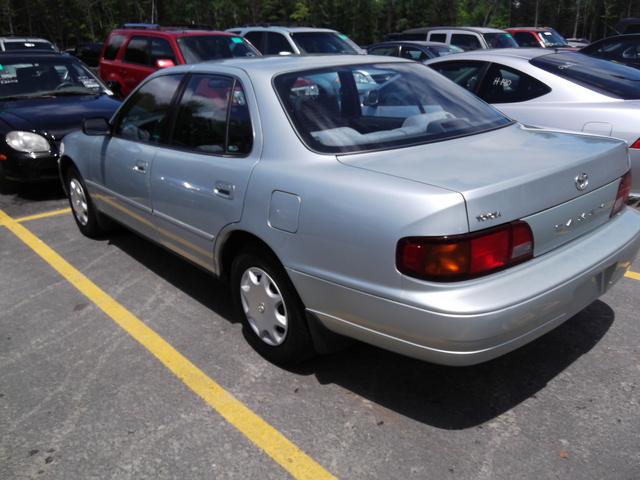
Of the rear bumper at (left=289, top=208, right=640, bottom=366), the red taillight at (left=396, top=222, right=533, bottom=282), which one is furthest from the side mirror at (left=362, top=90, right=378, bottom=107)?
the red taillight at (left=396, top=222, right=533, bottom=282)

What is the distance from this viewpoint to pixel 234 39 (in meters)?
10.6

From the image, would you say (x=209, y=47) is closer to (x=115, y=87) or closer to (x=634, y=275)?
(x=115, y=87)

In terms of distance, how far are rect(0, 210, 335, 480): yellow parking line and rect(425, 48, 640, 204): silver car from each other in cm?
369

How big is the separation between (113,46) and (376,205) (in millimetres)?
11003

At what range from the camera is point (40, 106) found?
7336 mm

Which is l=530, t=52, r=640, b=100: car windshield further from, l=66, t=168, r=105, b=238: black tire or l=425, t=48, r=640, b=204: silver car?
l=66, t=168, r=105, b=238: black tire

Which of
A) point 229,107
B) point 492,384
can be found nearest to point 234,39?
point 229,107

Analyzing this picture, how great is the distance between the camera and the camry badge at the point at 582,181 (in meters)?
2.80

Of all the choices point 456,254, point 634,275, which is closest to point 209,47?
point 634,275

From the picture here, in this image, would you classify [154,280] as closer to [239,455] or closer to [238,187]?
[238,187]

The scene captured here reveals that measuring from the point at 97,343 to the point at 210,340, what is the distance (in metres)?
0.69

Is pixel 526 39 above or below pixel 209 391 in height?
above

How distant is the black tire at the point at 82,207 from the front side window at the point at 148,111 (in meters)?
1.00

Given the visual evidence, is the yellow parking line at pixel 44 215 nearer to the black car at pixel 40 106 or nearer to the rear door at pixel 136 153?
the black car at pixel 40 106
